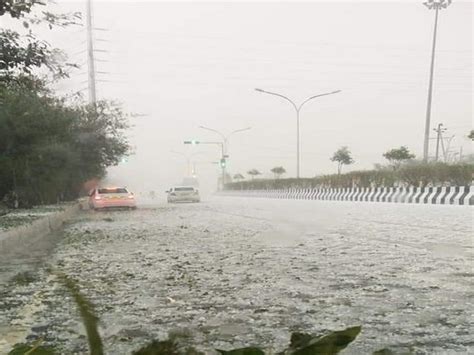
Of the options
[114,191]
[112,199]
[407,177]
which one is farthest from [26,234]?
[407,177]

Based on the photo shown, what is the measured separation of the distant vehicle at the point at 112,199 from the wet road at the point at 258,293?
1713 cm

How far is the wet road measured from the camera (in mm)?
3830

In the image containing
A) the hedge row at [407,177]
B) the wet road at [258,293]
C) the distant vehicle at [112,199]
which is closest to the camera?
the wet road at [258,293]

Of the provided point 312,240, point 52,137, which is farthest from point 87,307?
point 52,137

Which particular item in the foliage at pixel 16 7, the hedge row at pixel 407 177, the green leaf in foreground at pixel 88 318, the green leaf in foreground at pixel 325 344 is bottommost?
the green leaf in foreground at pixel 325 344

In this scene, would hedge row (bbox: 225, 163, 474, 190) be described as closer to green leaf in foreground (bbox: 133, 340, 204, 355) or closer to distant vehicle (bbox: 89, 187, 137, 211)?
distant vehicle (bbox: 89, 187, 137, 211)

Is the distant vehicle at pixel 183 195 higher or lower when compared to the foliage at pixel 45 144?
lower

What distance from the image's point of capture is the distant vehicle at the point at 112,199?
89.1 ft

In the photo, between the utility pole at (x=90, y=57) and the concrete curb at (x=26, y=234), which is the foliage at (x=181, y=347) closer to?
the concrete curb at (x=26, y=234)

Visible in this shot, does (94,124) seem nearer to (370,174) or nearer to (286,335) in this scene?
(370,174)

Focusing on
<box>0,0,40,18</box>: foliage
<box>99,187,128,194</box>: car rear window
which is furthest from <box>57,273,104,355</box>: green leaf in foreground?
<box>99,187,128,194</box>: car rear window

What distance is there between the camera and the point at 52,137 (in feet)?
63.8

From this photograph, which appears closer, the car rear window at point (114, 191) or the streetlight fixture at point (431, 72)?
the car rear window at point (114, 191)

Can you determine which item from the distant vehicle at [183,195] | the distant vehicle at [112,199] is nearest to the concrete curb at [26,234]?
the distant vehicle at [112,199]
